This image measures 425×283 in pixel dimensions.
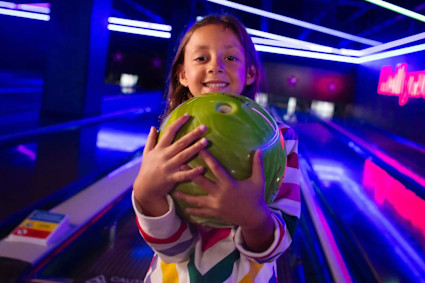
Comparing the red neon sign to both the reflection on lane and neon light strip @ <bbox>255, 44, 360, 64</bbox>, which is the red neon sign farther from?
neon light strip @ <bbox>255, 44, 360, 64</bbox>

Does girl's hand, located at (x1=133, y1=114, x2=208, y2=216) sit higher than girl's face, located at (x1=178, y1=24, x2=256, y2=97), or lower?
lower

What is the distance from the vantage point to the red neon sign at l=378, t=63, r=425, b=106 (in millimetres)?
6371

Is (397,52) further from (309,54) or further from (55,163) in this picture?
(55,163)

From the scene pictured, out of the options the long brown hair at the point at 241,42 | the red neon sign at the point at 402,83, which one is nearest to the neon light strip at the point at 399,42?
the red neon sign at the point at 402,83

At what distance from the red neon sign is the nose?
632 cm

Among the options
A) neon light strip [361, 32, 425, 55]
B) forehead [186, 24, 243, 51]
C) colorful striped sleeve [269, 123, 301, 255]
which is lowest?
colorful striped sleeve [269, 123, 301, 255]

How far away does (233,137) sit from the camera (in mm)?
629

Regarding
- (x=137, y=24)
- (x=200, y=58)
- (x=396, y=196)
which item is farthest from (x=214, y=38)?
(x=137, y=24)

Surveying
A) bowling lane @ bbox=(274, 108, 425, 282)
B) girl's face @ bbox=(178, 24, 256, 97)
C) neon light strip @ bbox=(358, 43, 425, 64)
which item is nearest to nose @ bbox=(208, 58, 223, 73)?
girl's face @ bbox=(178, 24, 256, 97)

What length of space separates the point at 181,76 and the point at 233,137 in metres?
0.51

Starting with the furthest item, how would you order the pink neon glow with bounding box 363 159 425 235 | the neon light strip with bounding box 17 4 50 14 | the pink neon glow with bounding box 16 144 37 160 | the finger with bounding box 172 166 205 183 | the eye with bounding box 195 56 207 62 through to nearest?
Result: the neon light strip with bounding box 17 4 50 14
the pink neon glow with bounding box 16 144 37 160
the pink neon glow with bounding box 363 159 425 235
the eye with bounding box 195 56 207 62
the finger with bounding box 172 166 205 183

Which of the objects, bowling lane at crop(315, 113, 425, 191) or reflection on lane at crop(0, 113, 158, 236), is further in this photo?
bowling lane at crop(315, 113, 425, 191)

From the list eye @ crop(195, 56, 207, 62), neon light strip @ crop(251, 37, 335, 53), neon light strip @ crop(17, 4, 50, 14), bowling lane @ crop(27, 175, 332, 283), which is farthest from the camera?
neon light strip @ crop(251, 37, 335, 53)

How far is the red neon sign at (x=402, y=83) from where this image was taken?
6371 mm
